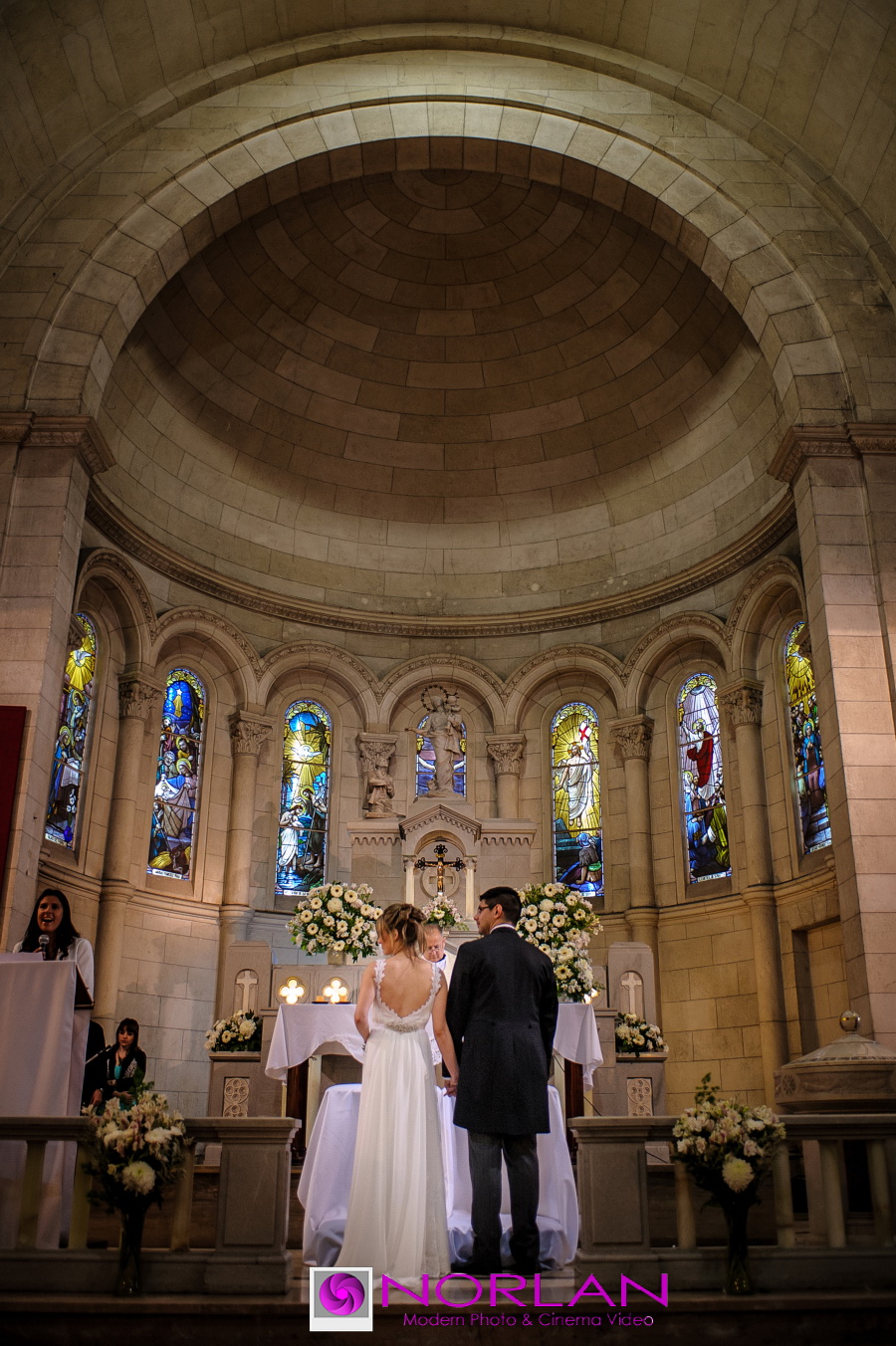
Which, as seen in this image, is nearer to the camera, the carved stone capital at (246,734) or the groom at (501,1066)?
the groom at (501,1066)

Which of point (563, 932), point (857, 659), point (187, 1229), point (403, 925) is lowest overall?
point (187, 1229)

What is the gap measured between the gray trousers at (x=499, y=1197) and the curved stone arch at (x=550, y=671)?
1121cm

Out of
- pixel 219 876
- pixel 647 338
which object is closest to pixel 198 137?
pixel 647 338

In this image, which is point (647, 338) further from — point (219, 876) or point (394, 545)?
point (219, 876)

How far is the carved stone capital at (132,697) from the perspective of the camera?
15070 mm

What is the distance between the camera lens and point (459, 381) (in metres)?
17.5

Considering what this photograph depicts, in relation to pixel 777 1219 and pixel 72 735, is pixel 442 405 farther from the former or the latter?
pixel 777 1219

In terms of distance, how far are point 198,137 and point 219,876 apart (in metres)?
9.33

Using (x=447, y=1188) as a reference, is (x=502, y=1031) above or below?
above

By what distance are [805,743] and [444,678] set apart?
18.0ft

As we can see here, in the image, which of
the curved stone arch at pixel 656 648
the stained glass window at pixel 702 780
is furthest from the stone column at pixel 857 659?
the stained glass window at pixel 702 780

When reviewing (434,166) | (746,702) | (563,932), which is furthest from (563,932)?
(434,166)

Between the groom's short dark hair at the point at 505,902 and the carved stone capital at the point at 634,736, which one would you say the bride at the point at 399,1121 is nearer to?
the groom's short dark hair at the point at 505,902
